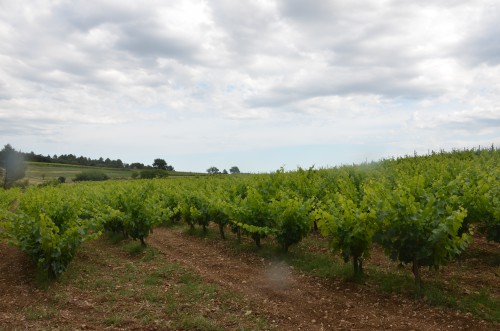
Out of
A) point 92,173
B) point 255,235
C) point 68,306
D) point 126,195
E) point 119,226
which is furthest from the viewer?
point 92,173

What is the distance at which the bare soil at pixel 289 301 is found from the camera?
6137mm

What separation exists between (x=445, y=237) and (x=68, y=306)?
6828 mm

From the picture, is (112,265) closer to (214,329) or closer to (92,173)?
(214,329)

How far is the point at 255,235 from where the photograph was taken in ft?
37.0

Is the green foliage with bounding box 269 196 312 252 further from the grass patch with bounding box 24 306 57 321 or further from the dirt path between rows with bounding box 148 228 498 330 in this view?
the grass patch with bounding box 24 306 57 321

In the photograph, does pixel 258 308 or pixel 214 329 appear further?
pixel 258 308

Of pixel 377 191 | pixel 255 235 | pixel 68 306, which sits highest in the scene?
pixel 377 191

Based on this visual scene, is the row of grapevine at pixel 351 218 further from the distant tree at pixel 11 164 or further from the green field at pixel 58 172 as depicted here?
the distant tree at pixel 11 164

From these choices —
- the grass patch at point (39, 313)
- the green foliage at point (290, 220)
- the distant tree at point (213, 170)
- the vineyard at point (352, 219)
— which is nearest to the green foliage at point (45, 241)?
the vineyard at point (352, 219)

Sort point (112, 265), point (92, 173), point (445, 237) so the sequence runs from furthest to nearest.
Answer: point (92, 173) → point (112, 265) → point (445, 237)

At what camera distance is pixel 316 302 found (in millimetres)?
7125

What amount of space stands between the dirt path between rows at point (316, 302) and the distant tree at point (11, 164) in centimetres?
6294

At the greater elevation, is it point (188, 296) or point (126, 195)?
point (126, 195)

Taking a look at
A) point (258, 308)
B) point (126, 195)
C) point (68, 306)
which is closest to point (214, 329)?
point (258, 308)
